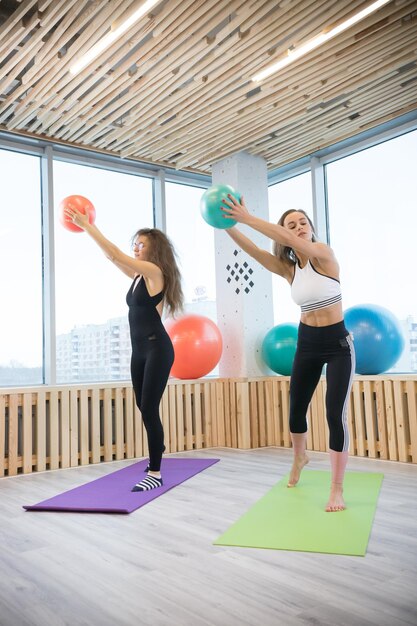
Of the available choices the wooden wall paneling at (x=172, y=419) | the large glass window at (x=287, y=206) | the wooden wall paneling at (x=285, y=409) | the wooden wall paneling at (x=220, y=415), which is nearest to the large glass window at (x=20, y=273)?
the wooden wall paneling at (x=172, y=419)

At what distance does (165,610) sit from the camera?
5.46ft

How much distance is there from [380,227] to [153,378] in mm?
3105

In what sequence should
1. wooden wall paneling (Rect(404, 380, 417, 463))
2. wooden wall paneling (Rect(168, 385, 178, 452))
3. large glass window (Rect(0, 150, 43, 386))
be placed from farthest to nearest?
wooden wall paneling (Rect(168, 385, 178, 452)) → large glass window (Rect(0, 150, 43, 386)) → wooden wall paneling (Rect(404, 380, 417, 463))

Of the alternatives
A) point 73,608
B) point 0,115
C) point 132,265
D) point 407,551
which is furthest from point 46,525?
point 0,115

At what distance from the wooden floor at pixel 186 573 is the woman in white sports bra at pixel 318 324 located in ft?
1.46

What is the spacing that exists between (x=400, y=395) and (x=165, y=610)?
3176 mm

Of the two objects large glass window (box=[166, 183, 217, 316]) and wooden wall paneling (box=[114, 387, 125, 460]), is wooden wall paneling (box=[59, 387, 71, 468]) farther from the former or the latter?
large glass window (box=[166, 183, 217, 316])

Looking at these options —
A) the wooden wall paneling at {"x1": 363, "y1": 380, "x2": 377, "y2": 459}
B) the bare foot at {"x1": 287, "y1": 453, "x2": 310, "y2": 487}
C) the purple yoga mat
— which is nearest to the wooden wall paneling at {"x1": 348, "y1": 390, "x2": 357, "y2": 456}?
the wooden wall paneling at {"x1": 363, "y1": 380, "x2": 377, "y2": 459}

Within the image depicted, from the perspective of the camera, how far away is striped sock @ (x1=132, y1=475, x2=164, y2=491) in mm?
3438

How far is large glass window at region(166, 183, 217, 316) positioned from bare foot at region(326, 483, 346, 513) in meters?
3.69

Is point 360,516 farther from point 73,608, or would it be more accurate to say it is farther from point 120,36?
point 120,36

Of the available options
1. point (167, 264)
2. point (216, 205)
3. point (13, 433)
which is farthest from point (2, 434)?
point (216, 205)

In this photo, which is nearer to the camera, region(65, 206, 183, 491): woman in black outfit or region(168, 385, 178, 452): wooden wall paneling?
region(65, 206, 183, 491): woman in black outfit

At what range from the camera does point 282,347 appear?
5.19 meters
